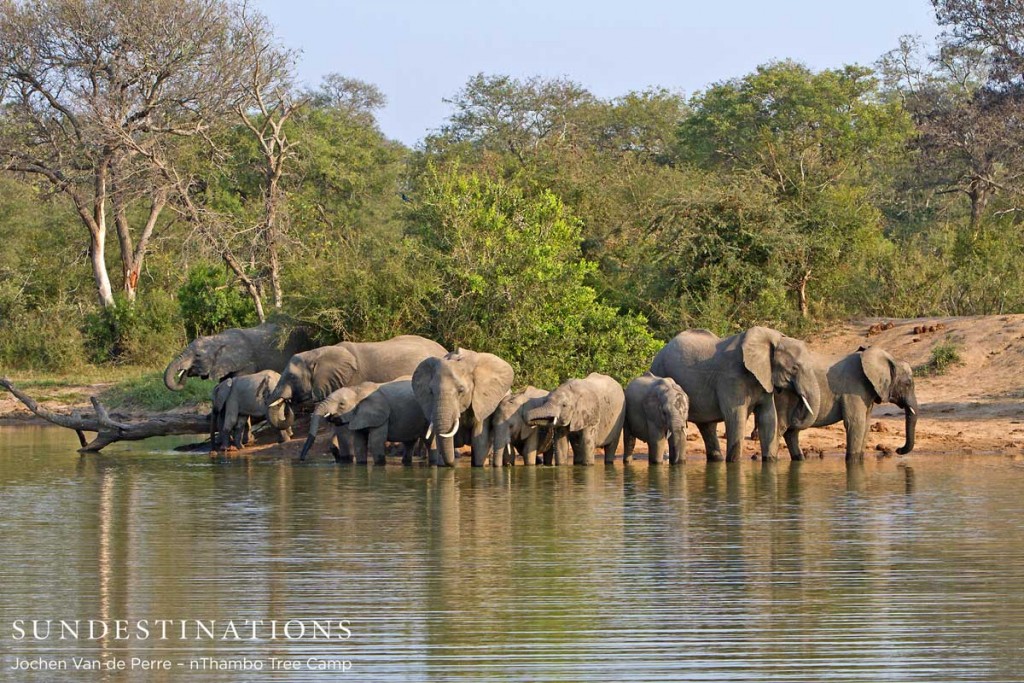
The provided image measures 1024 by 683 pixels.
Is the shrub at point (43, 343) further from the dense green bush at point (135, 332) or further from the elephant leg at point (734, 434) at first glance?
the elephant leg at point (734, 434)

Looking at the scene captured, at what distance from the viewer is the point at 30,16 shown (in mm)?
37000

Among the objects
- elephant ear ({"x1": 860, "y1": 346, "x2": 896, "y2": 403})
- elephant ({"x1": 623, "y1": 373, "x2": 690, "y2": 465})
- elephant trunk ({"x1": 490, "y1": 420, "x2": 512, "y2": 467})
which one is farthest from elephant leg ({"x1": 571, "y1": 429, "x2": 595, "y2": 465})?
elephant ear ({"x1": 860, "y1": 346, "x2": 896, "y2": 403})

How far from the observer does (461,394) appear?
19.2 meters

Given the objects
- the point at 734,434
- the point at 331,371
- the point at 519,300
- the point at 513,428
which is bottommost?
the point at 734,434

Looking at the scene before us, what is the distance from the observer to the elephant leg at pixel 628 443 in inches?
789

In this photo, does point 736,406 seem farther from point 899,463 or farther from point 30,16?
point 30,16

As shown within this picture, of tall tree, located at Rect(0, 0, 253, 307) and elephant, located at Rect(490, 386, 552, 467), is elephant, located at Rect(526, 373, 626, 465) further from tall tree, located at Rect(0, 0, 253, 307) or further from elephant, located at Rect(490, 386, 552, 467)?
tall tree, located at Rect(0, 0, 253, 307)

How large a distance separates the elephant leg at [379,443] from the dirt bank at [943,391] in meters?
1.78

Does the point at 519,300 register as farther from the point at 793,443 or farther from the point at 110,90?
the point at 110,90

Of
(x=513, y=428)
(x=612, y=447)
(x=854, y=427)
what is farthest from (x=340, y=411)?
(x=854, y=427)

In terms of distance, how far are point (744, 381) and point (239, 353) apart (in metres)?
8.44

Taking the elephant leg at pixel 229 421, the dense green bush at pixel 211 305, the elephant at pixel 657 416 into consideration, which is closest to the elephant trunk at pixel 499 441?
the elephant at pixel 657 416

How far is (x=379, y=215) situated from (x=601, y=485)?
29.1m

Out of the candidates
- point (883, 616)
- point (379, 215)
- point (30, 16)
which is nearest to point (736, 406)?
point (883, 616)
